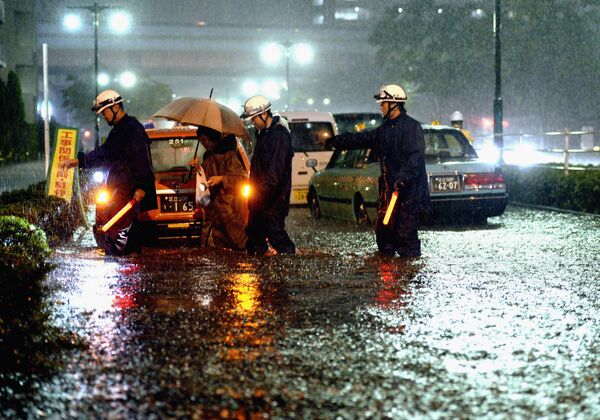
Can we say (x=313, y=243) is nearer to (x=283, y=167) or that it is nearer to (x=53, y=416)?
(x=283, y=167)

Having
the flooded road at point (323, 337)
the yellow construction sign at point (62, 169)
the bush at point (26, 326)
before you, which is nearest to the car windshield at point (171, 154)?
the flooded road at point (323, 337)

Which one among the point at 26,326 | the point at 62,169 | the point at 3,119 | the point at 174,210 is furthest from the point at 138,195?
the point at 3,119

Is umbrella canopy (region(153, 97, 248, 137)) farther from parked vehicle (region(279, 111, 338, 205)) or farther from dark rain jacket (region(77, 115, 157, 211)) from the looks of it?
parked vehicle (region(279, 111, 338, 205))

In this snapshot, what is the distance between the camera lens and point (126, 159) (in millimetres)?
10883

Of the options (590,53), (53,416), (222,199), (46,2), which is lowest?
(53,416)

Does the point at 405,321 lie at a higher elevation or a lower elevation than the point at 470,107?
lower

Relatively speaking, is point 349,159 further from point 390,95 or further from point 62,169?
point 390,95

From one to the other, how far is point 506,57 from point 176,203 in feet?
169

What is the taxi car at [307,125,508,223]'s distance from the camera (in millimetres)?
15422

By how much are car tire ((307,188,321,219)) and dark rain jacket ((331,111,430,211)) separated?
7007 mm

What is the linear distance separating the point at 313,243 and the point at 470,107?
5681cm

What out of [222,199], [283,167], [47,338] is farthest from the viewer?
[222,199]

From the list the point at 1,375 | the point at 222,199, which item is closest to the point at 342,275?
the point at 222,199

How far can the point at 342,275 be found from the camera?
974cm
